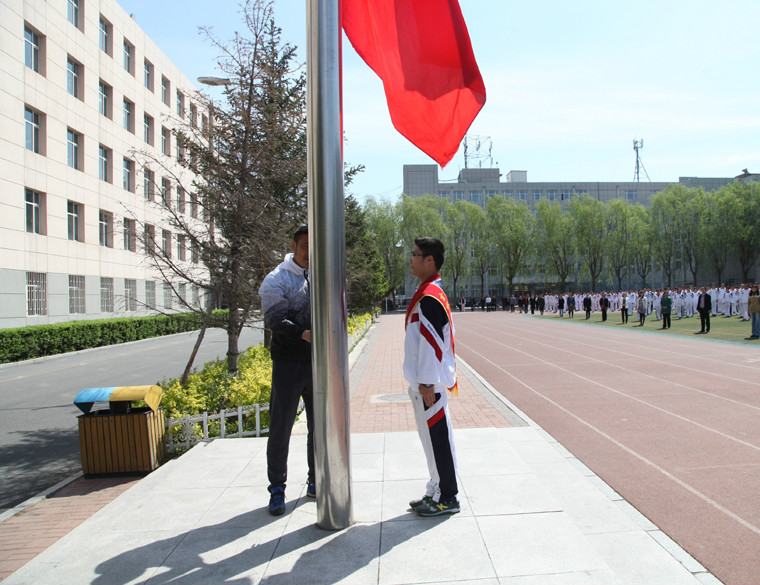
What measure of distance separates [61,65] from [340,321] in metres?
26.8

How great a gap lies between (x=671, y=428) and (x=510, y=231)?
68.8m

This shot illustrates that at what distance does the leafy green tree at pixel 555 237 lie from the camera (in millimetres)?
74062

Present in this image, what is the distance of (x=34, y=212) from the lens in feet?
75.2

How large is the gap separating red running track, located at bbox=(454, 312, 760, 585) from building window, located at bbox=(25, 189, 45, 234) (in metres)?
18.6

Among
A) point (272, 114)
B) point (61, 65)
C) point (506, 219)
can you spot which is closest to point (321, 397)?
point (272, 114)

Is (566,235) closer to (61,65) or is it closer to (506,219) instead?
(506,219)

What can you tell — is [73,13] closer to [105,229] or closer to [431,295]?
[105,229]

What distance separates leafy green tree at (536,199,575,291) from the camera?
74.1 m

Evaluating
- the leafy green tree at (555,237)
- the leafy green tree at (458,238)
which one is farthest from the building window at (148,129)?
the leafy green tree at (555,237)

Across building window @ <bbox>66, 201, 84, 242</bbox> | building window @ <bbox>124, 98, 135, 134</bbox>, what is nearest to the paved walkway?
building window @ <bbox>66, 201, 84, 242</bbox>

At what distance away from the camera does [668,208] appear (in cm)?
6956

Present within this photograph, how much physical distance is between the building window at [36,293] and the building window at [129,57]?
1460cm

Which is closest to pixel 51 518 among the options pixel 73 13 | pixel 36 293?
pixel 36 293

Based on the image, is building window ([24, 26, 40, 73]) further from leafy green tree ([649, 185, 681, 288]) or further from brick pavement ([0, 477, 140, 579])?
leafy green tree ([649, 185, 681, 288])
